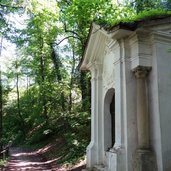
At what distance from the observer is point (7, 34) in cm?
1217

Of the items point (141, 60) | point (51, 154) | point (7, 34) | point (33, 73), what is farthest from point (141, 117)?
point (33, 73)

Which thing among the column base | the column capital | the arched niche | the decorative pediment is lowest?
the column base

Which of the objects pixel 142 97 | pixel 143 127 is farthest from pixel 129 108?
pixel 143 127

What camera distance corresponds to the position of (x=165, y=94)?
7723 mm

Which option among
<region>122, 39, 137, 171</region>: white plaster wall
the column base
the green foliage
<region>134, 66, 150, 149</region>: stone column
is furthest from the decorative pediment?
the column base

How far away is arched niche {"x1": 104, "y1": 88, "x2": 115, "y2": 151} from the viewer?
10562mm

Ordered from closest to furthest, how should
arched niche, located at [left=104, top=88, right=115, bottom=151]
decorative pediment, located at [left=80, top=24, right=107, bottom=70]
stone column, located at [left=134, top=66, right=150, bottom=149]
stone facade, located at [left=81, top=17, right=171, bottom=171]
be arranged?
1. stone facade, located at [left=81, top=17, right=171, bottom=171]
2. stone column, located at [left=134, top=66, right=150, bottom=149]
3. decorative pediment, located at [left=80, top=24, right=107, bottom=70]
4. arched niche, located at [left=104, top=88, right=115, bottom=151]

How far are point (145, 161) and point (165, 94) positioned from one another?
1.86 metres

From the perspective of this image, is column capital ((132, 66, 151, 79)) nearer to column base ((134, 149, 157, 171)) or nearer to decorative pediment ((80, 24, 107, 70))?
column base ((134, 149, 157, 171))

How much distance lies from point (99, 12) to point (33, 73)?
699 inches

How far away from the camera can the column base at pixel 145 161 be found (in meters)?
7.46

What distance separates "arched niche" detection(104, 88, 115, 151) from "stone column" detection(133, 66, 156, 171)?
2.48 metres

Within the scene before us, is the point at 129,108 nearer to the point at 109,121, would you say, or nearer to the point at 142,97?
the point at 142,97

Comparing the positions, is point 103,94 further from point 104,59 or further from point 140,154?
point 140,154
